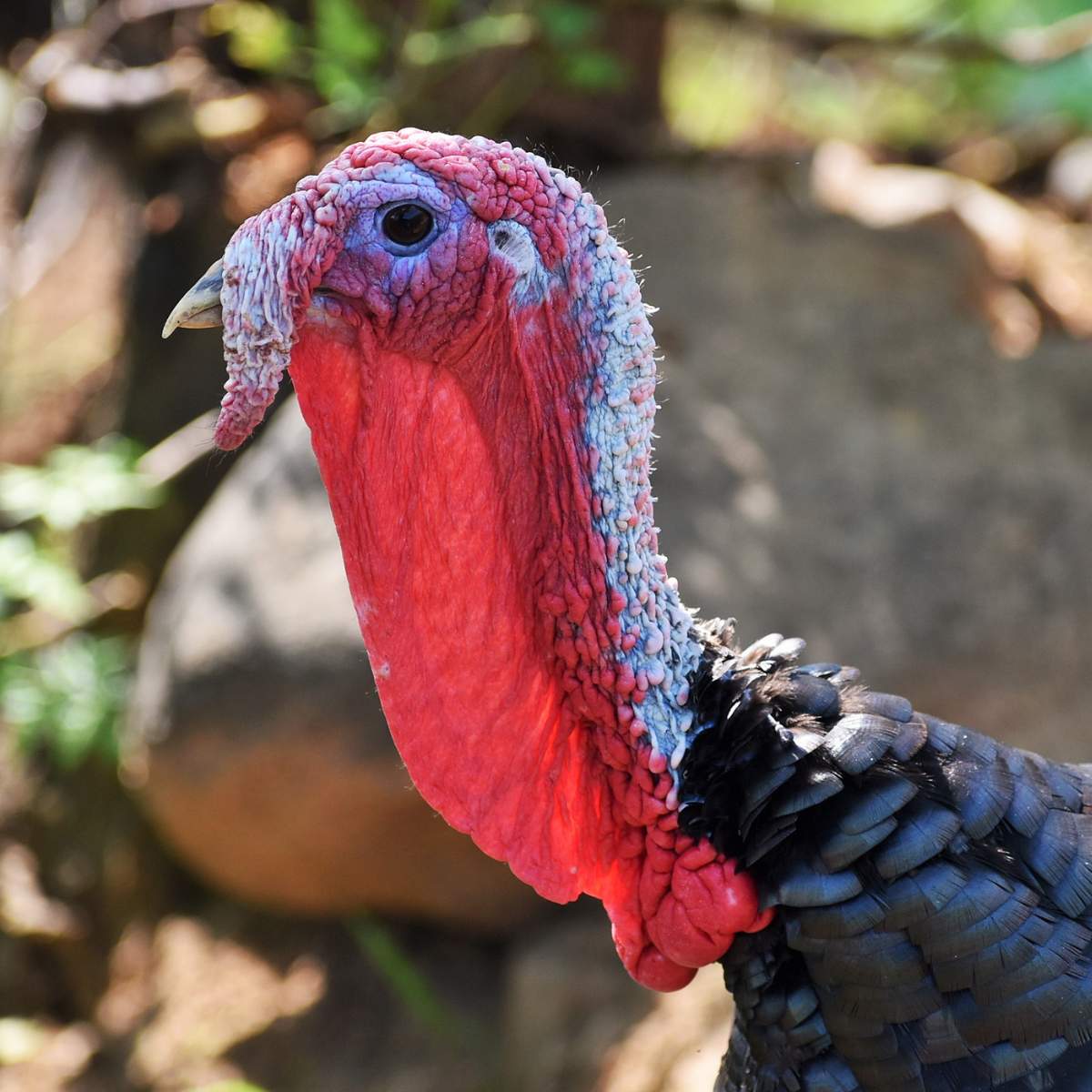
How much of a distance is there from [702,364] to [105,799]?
307 centimetres

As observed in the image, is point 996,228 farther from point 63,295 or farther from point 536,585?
point 536,585

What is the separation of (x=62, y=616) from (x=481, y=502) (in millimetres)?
4026

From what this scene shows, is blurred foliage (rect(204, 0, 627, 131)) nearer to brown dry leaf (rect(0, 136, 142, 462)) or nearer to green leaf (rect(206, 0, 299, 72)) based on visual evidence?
green leaf (rect(206, 0, 299, 72))

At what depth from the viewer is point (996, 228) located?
21.0ft

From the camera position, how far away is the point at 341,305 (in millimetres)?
1983

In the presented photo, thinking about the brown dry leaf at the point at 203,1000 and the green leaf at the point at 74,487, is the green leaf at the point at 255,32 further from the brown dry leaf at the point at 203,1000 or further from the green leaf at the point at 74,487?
the brown dry leaf at the point at 203,1000

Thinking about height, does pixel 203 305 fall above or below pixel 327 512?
above

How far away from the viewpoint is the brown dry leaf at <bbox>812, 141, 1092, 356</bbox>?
18.8 feet

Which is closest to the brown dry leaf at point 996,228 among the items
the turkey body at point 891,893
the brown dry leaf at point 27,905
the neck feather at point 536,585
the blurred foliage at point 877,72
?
the blurred foliage at point 877,72

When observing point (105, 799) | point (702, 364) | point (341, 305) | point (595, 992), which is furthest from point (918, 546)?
point (105, 799)

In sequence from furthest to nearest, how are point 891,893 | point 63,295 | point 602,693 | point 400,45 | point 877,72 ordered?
point 877,72, point 63,295, point 400,45, point 602,693, point 891,893

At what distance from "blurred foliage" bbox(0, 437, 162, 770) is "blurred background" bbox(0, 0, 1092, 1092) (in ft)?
0.07

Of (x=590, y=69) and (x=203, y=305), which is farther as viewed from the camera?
(x=590, y=69)

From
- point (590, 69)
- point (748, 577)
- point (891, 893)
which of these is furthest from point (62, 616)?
point (891, 893)
